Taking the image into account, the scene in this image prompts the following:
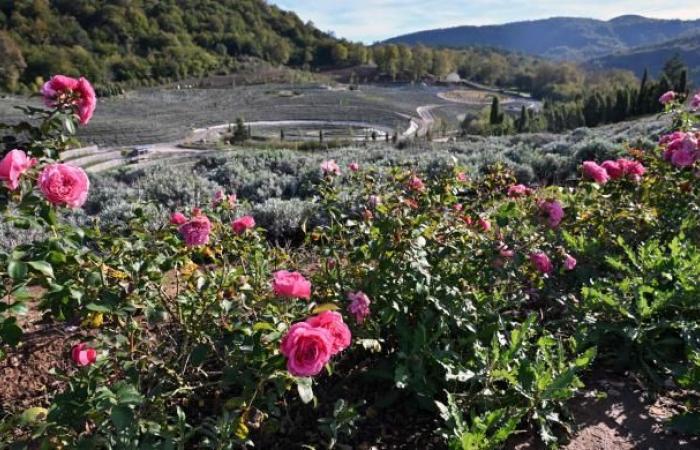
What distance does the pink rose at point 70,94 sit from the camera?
6.92ft

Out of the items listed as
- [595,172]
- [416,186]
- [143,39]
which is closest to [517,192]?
[595,172]

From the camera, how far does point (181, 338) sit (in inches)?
104

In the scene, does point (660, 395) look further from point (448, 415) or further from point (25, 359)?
point (25, 359)

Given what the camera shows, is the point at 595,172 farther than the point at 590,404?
Yes

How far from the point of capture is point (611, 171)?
11.2ft

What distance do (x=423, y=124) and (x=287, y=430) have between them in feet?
196

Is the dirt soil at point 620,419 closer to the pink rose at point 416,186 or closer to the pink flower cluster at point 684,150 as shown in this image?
the pink rose at point 416,186

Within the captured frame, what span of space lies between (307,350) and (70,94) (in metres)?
1.52

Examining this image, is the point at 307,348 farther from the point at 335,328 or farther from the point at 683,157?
the point at 683,157

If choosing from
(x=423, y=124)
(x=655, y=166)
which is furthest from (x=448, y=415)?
(x=423, y=124)

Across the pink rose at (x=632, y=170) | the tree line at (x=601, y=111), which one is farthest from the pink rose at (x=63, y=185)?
the tree line at (x=601, y=111)

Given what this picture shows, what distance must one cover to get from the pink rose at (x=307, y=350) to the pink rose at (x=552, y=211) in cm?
168

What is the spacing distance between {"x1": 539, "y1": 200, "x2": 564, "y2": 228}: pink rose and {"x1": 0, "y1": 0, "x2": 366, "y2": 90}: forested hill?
241ft

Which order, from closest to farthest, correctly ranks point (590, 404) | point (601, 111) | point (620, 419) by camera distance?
1. point (620, 419)
2. point (590, 404)
3. point (601, 111)
